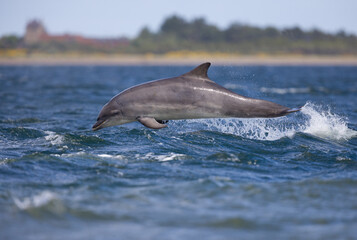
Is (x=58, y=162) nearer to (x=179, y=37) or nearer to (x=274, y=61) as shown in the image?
(x=274, y=61)

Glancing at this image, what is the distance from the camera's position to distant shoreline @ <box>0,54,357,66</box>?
155250 mm

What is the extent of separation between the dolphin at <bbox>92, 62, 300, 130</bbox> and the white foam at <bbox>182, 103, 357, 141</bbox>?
7.45 ft

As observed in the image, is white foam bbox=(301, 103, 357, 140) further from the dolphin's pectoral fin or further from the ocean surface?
the dolphin's pectoral fin

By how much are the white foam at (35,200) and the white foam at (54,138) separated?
4299mm

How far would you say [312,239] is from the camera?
6438 millimetres

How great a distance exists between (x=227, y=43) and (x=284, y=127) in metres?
168

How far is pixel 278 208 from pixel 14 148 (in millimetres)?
6888

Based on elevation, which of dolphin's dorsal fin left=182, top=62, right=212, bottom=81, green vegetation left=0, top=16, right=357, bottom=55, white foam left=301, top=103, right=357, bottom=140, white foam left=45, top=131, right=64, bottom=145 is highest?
green vegetation left=0, top=16, right=357, bottom=55

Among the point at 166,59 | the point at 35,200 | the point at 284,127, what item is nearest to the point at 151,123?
the point at 35,200

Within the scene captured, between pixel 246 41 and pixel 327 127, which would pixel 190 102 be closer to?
pixel 327 127

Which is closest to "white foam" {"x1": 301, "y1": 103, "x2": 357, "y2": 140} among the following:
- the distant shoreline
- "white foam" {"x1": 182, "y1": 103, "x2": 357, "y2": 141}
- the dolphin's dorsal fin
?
"white foam" {"x1": 182, "y1": 103, "x2": 357, "y2": 141}

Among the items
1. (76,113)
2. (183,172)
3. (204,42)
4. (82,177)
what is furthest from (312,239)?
(204,42)

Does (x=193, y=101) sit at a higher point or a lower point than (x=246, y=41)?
lower

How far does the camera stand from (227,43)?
18025cm
